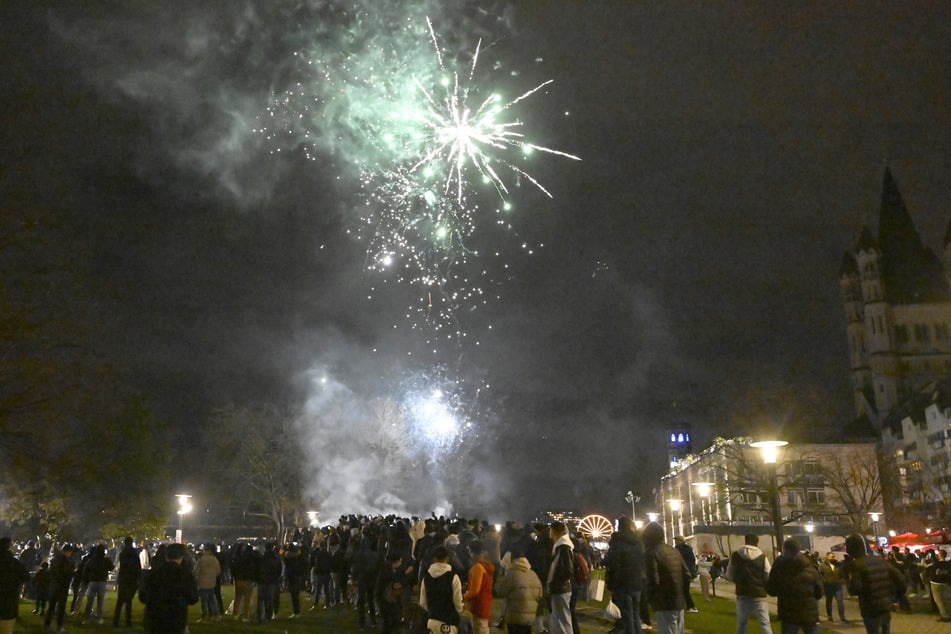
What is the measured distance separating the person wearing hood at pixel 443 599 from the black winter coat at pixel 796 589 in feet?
12.6

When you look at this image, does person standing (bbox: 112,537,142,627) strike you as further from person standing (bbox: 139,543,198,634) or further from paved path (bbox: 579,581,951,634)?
paved path (bbox: 579,581,951,634)

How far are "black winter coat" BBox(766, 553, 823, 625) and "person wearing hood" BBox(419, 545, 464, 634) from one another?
384cm

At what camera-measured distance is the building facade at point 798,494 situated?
63.0 meters

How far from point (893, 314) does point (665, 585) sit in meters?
125

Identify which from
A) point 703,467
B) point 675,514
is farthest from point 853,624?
point 675,514

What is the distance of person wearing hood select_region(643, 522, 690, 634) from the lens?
1053 cm

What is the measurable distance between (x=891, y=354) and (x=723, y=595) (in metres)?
103

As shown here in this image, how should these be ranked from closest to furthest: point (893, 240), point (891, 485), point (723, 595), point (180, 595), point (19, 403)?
point (180, 595), point (19, 403), point (723, 595), point (891, 485), point (893, 240)

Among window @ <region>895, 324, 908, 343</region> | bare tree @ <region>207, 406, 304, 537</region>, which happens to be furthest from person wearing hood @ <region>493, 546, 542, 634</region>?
window @ <region>895, 324, 908, 343</region>

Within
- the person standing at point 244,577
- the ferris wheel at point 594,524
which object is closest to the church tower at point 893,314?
the ferris wheel at point 594,524

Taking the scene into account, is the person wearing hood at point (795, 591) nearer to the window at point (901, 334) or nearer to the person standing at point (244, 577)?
the person standing at point (244, 577)

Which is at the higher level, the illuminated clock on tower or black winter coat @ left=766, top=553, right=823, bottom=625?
the illuminated clock on tower

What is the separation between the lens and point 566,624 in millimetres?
11320

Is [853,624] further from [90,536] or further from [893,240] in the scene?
[893,240]
